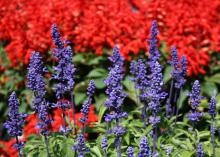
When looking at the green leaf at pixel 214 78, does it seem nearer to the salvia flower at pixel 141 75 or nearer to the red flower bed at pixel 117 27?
the red flower bed at pixel 117 27

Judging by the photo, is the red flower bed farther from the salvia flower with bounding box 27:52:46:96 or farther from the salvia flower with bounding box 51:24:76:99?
the salvia flower with bounding box 27:52:46:96

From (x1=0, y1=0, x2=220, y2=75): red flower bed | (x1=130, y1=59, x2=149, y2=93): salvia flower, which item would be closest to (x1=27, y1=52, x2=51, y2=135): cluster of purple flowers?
(x1=130, y1=59, x2=149, y2=93): salvia flower

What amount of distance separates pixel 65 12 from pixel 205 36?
6.86 ft

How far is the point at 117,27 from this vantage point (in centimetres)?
810

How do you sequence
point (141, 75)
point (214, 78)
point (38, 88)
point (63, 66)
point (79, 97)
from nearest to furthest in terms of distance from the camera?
point (38, 88), point (63, 66), point (141, 75), point (79, 97), point (214, 78)

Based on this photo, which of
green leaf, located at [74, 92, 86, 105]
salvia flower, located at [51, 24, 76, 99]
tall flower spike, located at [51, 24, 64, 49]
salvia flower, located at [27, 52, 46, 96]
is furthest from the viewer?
green leaf, located at [74, 92, 86, 105]

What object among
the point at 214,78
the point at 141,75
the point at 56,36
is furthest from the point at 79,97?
the point at 56,36

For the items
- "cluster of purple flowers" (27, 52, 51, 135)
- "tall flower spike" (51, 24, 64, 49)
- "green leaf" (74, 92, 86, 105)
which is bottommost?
"cluster of purple flowers" (27, 52, 51, 135)

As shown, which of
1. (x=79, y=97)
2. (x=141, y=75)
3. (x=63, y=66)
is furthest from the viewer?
(x=79, y=97)

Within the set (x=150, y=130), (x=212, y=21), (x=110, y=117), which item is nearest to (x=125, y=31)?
(x=212, y=21)

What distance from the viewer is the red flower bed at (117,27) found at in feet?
26.4

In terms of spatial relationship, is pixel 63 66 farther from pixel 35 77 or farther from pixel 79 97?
pixel 79 97

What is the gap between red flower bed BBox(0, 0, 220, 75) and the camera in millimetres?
8047

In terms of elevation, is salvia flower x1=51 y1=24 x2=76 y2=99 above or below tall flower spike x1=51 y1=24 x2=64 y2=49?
below
